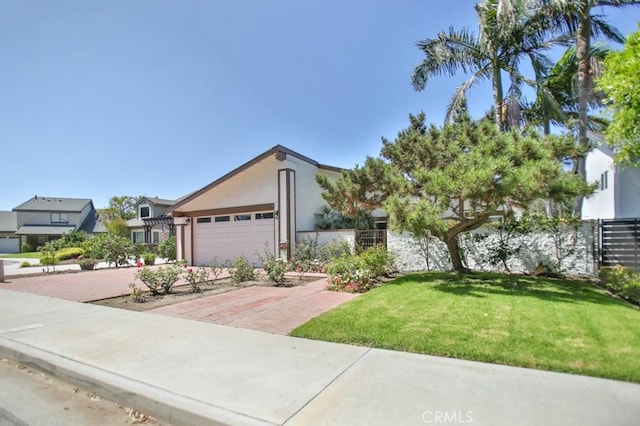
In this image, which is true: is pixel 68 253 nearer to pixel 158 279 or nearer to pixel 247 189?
pixel 247 189

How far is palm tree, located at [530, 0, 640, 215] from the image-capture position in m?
10.4

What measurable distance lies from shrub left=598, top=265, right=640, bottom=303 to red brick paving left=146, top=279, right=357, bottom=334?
225 inches

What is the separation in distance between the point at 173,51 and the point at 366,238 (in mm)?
9558

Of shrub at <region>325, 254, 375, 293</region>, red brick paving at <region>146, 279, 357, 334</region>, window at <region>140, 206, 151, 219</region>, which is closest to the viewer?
red brick paving at <region>146, 279, 357, 334</region>

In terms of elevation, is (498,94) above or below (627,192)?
above

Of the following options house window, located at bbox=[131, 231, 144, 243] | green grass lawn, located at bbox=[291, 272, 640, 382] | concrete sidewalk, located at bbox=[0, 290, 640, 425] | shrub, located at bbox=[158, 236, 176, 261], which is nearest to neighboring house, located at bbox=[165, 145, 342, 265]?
shrub, located at bbox=[158, 236, 176, 261]

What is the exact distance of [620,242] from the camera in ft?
28.8

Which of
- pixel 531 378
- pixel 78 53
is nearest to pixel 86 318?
pixel 531 378

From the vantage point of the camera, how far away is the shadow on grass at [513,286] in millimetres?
6784

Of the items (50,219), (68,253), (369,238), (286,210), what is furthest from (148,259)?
(50,219)

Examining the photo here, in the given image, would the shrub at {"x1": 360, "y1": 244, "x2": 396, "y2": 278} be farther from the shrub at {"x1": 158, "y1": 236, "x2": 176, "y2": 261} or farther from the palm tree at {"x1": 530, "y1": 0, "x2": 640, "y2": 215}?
the shrub at {"x1": 158, "y1": 236, "x2": 176, "y2": 261}

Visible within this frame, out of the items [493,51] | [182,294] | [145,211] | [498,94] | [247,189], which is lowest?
[182,294]

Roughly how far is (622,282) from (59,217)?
5504 cm

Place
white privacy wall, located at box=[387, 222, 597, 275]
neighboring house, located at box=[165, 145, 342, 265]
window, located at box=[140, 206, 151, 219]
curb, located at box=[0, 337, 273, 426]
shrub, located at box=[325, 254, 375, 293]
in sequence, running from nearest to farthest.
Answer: curb, located at box=[0, 337, 273, 426] → shrub, located at box=[325, 254, 375, 293] → white privacy wall, located at box=[387, 222, 597, 275] → neighboring house, located at box=[165, 145, 342, 265] → window, located at box=[140, 206, 151, 219]
